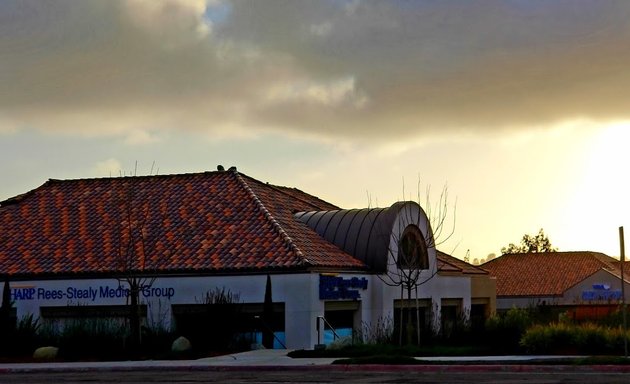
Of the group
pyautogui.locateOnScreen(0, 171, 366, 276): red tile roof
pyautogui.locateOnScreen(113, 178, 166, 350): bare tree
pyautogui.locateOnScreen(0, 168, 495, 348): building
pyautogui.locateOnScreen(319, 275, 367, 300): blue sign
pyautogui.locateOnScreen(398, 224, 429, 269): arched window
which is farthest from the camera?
pyautogui.locateOnScreen(398, 224, 429, 269): arched window

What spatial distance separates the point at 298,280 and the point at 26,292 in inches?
477

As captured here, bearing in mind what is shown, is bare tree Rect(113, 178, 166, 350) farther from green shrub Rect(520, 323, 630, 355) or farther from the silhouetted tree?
green shrub Rect(520, 323, 630, 355)

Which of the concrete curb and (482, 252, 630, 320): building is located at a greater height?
(482, 252, 630, 320): building

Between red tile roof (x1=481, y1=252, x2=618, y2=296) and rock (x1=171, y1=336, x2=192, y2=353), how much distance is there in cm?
6489

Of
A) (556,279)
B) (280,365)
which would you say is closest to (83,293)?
(280,365)

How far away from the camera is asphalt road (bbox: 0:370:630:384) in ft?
75.3

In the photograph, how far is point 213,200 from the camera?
161 ft

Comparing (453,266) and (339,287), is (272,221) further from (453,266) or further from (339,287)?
(453,266)

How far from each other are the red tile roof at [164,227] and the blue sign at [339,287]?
1.87 feet

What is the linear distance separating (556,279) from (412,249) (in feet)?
175

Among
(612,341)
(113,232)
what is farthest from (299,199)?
(612,341)

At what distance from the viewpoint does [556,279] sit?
99.7 meters

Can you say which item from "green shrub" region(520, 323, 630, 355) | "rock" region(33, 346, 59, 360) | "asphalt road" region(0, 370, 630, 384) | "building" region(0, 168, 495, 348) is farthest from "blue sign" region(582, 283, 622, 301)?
"asphalt road" region(0, 370, 630, 384)

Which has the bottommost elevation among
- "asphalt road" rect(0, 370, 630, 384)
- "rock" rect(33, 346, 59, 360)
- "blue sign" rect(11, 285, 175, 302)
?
"asphalt road" rect(0, 370, 630, 384)
